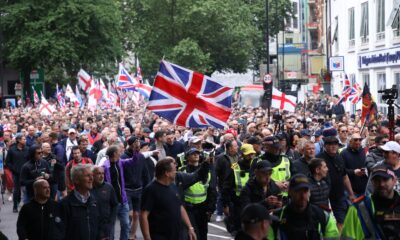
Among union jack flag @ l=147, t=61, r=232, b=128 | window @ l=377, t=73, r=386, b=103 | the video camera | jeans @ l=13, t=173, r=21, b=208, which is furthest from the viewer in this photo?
window @ l=377, t=73, r=386, b=103

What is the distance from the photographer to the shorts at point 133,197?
46.4ft

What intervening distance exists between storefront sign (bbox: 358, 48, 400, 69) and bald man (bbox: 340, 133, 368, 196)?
22.7 m

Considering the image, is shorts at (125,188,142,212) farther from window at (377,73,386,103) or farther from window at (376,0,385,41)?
window at (376,0,385,41)

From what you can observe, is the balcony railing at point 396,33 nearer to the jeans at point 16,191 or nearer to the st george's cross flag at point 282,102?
the st george's cross flag at point 282,102

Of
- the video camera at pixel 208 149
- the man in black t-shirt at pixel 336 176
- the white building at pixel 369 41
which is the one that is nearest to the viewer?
the video camera at pixel 208 149

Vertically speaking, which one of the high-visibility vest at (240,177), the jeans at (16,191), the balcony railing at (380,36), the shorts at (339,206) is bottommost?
the jeans at (16,191)

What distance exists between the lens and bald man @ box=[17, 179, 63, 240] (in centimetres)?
960

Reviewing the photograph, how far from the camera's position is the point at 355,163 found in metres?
13.3

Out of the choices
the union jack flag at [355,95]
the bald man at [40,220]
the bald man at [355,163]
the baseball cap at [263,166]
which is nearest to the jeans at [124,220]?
the bald man at [355,163]

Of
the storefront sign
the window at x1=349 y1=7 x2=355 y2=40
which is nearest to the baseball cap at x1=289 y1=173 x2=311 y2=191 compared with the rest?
the storefront sign

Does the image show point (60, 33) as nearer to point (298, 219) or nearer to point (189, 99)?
point (189, 99)

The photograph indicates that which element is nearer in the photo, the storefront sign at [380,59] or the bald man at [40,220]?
the bald man at [40,220]

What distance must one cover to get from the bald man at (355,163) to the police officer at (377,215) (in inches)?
199

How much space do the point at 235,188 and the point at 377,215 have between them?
12.4ft
